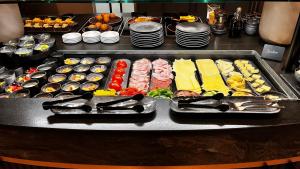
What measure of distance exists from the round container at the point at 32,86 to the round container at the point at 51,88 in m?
0.06

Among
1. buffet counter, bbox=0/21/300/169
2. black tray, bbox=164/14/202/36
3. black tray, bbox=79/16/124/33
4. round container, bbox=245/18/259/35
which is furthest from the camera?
black tray, bbox=79/16/124/33

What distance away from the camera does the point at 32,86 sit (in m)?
2.37

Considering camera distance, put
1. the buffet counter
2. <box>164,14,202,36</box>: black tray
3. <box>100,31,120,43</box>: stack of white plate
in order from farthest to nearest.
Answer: <box>164,14,202,36</box>: black tray → <box>100,31,120,43</box>: stack of white plate → the buffet counter

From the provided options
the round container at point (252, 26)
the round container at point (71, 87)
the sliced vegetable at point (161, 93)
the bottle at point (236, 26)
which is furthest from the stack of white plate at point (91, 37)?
the round container at point (252, 26)

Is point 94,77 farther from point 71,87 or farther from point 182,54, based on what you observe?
point 182,54

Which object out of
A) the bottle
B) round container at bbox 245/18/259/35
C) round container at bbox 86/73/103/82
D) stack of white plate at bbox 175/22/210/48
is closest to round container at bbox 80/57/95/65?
round container at bbox 86/73/103/82

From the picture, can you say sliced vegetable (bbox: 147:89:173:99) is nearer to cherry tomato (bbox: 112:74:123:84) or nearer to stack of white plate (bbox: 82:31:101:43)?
cherry tomato (bbox: 112:74:123:84)

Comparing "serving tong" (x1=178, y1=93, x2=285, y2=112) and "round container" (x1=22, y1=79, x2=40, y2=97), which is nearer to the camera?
"serving tong" (x1=178, y1=93, x2=285, y2=112)

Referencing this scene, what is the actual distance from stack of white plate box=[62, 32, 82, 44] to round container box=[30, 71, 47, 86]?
0.70 meters

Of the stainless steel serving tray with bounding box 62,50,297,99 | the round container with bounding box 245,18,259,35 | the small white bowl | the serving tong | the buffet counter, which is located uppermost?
the round container with bounding box 245,18,259,35

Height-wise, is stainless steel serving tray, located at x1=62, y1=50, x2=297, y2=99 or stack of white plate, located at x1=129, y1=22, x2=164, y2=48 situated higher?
stack of white plate, located at x1=129, y1=22, x2=164, y2=48

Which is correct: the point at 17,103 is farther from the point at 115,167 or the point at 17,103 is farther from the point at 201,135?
the point at 201,135

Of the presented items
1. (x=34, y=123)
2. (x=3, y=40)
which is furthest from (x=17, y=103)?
(x=3, y=40)

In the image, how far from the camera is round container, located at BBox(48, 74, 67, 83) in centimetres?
256
